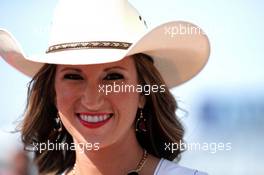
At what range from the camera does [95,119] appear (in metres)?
2.46

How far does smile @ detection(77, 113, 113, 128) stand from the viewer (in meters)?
2.45

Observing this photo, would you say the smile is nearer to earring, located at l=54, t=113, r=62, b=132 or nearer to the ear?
the ear

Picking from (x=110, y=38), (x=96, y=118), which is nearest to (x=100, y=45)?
(x=110, y=38)

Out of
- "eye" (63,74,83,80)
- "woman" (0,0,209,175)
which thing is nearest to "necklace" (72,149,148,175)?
"woman" (0,0,209,175)

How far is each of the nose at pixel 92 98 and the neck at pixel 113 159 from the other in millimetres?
202

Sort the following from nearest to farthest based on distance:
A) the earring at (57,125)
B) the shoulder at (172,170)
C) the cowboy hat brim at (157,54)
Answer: the cowboy hat brim at (157,54), the shoulder at (172,170), the earring at (57,125)

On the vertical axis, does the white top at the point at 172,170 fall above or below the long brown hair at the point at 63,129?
below

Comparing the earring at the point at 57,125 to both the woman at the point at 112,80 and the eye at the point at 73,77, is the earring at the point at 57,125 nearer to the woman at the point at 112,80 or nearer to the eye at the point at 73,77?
the woman at the point at 112,80

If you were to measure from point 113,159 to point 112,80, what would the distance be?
1.10 feet

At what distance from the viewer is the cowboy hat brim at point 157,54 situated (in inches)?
93.8

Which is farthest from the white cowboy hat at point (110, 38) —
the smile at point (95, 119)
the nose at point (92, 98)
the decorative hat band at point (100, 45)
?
the smile at point (95, 119)

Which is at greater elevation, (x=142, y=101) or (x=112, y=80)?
(x=112, y=80)

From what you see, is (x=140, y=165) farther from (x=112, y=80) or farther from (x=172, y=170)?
(x=112, y=80)

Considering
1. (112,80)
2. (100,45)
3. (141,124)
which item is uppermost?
(100,45)
